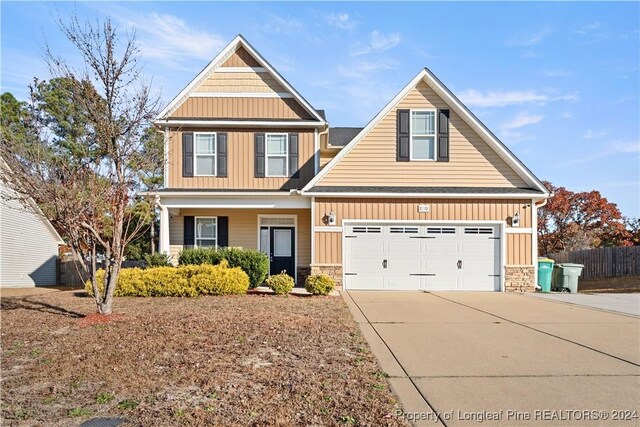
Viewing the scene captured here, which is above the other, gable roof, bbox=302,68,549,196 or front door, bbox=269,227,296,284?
gable roof, bbox=302,68,549,196

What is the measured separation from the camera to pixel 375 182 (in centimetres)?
1573

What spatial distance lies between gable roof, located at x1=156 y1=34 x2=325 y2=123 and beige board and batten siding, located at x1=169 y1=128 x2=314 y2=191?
82 cm

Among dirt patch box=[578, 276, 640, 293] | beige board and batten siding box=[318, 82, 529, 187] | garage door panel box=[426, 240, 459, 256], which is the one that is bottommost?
dirt patch box=[578, 276, 640, 293]

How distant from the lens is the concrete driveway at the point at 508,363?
4.64 m

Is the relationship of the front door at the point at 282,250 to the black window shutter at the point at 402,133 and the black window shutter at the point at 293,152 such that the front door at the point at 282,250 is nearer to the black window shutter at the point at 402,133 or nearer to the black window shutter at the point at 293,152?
the black window shutter at the point at 293,152

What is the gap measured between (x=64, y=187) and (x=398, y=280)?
1006 centimetres

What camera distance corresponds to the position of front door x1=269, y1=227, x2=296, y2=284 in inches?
682

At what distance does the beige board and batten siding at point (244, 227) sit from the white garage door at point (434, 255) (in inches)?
96.1

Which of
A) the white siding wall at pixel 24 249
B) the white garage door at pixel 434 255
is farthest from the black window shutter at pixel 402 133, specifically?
the white siding wall at pixel 24 249

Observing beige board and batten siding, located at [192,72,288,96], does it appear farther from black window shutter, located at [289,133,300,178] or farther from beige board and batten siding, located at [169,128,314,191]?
black window shutter, located at [289,133,300,178]

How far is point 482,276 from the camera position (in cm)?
1550

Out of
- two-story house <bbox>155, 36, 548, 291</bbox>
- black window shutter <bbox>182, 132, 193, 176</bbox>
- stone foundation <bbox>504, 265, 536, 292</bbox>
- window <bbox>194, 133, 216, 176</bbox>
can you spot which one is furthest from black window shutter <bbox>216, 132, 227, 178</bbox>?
stone foundation <bbox>504, 265, 536, 292</bbox>

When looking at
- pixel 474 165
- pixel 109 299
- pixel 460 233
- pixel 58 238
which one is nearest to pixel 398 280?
pixel 460 233

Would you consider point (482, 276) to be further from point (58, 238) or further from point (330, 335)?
point (58, 238)
